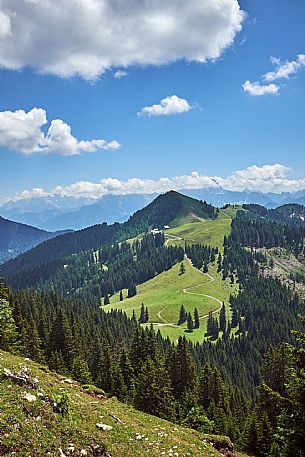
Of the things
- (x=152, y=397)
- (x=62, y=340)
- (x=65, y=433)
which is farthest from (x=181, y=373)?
(x=65, y=433)

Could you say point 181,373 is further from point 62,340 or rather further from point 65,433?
point 65,433

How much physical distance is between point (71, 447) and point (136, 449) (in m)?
5.76

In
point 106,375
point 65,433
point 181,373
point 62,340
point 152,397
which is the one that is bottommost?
point 181,373

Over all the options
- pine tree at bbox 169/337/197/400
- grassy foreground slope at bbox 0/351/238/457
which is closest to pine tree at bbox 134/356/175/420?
pine tree at bbox 169/337/197/400

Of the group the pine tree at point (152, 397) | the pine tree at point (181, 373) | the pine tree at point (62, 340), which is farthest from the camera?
the pine tree at point (62, 340)

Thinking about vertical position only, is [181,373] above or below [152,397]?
below

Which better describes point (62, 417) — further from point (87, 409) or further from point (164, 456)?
point (164, 456)

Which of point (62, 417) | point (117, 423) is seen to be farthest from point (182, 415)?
point (62, 417)

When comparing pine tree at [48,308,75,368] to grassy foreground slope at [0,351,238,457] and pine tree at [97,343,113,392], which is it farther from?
grassy foreground slope at [0,351,238,457]

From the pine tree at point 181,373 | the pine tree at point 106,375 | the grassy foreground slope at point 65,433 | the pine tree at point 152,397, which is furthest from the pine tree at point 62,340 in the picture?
the grassy foreground slope at point 65,433

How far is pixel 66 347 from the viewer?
76938mm

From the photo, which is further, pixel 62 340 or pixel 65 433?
pixel 62 340

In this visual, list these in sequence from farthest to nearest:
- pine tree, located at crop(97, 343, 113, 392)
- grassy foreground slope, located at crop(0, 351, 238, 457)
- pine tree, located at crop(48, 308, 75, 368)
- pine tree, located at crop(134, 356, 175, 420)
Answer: pine tree, located at crop(48, 308, 75, 368) < pine tree, located at crop(97, 343, 113, 392) < pine tree, located at crop(134, 356, 175, 420) < grassy foreground slope, located at crop(0, 351, 238, 457)

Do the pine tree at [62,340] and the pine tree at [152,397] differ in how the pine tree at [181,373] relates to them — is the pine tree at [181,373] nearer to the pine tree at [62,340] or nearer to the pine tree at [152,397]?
the pine tree at [152,397]
